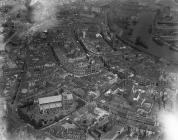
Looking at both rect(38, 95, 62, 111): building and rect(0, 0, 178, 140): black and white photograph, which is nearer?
rect(0, 0, 178, 140): black and white photograph

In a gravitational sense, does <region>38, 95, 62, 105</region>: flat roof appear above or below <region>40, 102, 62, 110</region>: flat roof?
above

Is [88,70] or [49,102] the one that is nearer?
[49,102]

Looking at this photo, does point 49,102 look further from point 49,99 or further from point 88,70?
point 88,70

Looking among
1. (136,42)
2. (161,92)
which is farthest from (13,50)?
(161,92)

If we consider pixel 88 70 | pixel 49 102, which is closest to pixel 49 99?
pixel 49 102

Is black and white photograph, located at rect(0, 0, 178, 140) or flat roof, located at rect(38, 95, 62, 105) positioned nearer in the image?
black and white photograph, located at rect(0, 0, 178, 140)

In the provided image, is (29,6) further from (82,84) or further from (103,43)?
(82,84)

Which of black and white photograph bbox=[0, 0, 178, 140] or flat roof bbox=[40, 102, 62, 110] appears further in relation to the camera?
flat roof bbox=[40, 102, 62, 110]

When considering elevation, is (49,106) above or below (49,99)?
below

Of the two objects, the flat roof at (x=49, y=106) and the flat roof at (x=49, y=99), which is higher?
the flat roof at (x=49, y=99)
